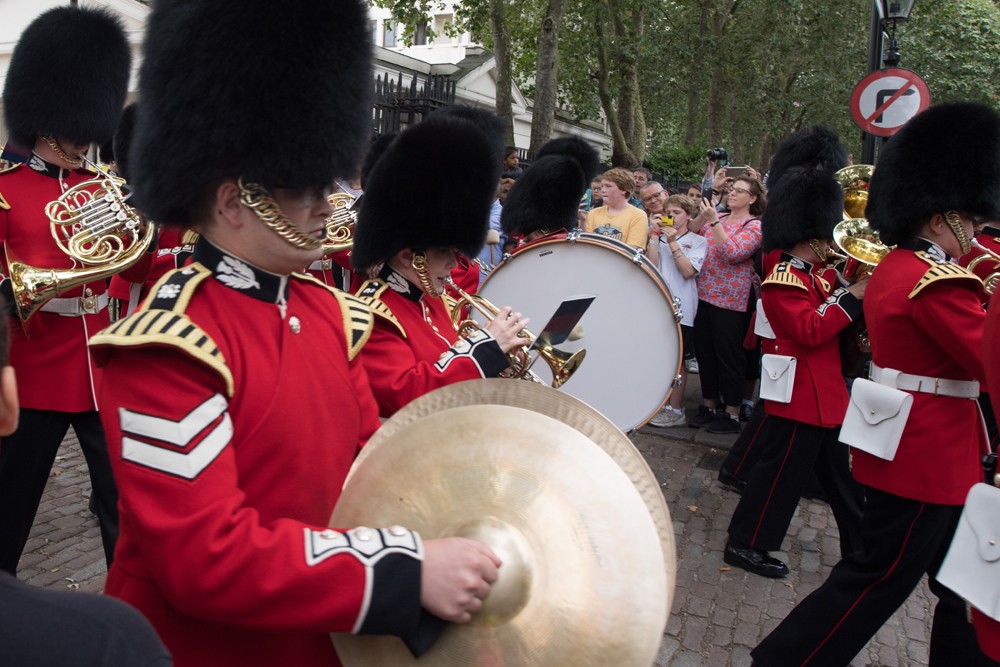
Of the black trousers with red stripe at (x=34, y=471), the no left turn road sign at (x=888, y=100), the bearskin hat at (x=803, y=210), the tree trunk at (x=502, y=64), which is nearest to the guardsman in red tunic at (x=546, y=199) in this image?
the bearskin hat at (x=803, y=210)

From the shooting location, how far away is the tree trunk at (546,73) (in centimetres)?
1466

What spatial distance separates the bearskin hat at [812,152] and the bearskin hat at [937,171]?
6.80ft

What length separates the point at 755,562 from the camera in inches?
185

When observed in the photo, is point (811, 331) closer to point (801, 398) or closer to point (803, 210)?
point (801, 398)

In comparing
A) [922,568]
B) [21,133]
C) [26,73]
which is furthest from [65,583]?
[922,568]

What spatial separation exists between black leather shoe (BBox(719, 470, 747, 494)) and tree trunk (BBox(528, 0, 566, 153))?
9.37 m

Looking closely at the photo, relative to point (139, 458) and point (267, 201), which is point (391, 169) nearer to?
point (267, 201)

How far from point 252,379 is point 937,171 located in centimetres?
310

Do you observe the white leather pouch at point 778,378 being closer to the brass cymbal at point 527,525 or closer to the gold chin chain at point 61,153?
the brass cymbal at point 527,525

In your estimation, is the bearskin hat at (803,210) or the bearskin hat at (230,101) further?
the bearskin hat at (803,210)

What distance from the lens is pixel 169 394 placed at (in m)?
1.50

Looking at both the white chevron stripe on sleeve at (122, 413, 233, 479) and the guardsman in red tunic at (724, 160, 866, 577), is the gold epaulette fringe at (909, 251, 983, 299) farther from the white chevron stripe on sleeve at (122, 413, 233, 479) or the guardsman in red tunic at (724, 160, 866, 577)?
the white chevron stripe on sleeve at (122, 413, 233, 479)

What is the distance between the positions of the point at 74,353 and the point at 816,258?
375 cm

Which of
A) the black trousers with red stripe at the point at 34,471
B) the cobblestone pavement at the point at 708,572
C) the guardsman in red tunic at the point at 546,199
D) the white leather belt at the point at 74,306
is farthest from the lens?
the guardsman in red tunic at the point at 546,199
